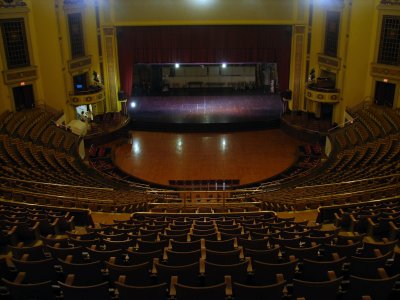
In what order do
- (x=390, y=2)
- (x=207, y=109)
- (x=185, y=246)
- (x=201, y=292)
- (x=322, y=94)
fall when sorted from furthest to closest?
(x=207, y=109) → (x=322, y=94) → (x=390, y=2) → (x=185, y=246) → (x=201, y=292)

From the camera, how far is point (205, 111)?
82.4 feet

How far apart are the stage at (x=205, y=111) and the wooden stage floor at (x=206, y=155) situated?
0.49m

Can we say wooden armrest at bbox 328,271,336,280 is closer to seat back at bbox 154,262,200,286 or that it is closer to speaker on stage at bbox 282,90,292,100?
seat back at bbox 154,262,200,286

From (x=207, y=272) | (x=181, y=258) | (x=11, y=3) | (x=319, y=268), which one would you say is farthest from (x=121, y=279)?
(x=11, y=3)

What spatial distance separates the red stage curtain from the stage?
280 cm

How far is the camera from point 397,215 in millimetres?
7203

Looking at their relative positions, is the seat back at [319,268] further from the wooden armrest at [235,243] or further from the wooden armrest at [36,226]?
the wooden armrest at [36,226]

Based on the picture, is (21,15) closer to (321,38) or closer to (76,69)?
(76,69)

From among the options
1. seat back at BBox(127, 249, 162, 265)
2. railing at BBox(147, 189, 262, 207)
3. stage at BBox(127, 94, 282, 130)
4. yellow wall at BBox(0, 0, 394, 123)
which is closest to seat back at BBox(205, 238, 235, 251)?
seat back at BBox(127, 249, 162, 265)

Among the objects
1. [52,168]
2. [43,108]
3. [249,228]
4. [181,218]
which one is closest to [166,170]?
[52,168]

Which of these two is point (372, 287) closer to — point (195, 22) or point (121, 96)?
point (195, 22)

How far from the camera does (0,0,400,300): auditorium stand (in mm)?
5000

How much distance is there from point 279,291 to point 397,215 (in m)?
3.94

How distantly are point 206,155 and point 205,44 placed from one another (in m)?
7.00
